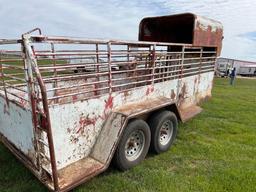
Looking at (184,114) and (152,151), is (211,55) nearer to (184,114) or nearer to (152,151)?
(184,114)

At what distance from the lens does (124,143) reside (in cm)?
338

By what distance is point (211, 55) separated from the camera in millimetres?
6504

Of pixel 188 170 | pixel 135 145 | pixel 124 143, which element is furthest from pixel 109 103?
pixel 188 170

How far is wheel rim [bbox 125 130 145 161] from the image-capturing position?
12.0ft

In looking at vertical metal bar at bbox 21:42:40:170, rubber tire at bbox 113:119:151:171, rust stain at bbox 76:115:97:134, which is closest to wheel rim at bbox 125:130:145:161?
rubber tire at bbox 113:119:151:171

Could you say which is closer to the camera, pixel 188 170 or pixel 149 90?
pixel 188 170

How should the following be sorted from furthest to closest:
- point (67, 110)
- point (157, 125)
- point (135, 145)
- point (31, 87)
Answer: point (157, 125), point (135, 145), point (67, 110), point (31, 87)

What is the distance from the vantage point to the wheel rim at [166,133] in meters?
4.33

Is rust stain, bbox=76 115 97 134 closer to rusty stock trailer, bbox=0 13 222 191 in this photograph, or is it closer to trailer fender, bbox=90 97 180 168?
rusty stock trailer, bbox=0 13 222 191

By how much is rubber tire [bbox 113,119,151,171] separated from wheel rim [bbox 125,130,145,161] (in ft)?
0.17

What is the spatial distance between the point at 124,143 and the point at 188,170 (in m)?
1.24

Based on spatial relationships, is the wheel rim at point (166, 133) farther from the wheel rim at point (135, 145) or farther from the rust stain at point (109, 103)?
the rust stain at point (109, 103)

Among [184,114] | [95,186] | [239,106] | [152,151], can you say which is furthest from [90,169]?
[239,106]

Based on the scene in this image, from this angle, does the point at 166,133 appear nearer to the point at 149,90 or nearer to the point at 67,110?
the point at 149,90
